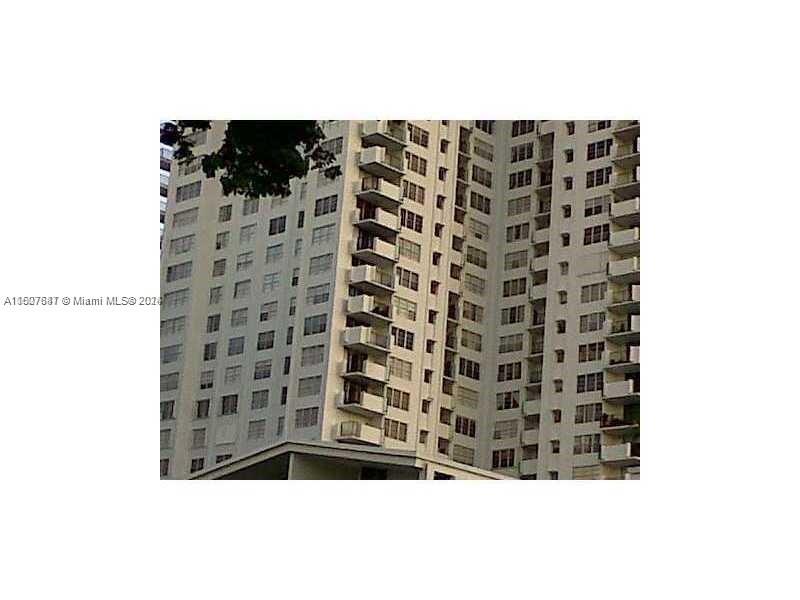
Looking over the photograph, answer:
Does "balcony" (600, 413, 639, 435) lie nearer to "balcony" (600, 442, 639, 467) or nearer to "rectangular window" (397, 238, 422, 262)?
"balcony" (600, 442, 639, 467)

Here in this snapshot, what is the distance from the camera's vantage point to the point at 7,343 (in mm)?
5855

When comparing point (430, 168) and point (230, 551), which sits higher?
point (430, 168)

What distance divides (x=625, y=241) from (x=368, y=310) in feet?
4.02

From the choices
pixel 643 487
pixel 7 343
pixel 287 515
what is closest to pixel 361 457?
pixel 287 515

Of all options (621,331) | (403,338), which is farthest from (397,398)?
(621,331)

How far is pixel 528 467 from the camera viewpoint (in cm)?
592

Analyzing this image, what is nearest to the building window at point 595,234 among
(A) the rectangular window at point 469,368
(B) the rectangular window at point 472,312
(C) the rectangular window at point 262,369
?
(B) the rectangular window at point 472,312

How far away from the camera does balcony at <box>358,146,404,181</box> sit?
235 inches

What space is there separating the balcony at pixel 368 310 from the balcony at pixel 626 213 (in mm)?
1125

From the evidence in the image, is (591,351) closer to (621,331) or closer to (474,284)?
(621,331)

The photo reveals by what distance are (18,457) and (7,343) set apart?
0.51 m

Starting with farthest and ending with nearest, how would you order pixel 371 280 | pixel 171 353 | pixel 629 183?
pixel 629 183 → pixel 371 280 → pixel 171 353

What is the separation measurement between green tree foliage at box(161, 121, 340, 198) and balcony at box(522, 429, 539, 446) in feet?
4.81
